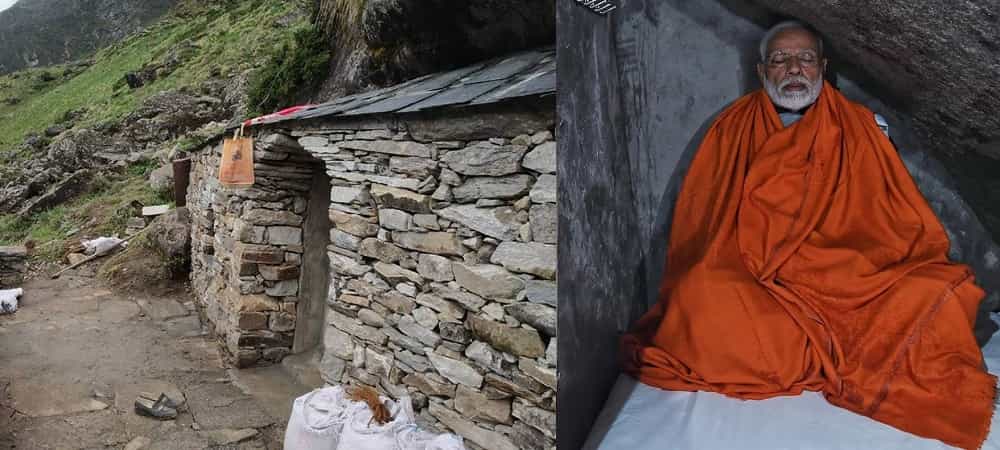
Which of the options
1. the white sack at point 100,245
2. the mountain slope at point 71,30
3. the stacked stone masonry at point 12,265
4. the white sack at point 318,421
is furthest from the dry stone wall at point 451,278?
the mountain slope at point 71,30

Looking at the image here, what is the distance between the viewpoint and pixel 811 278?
231 centimetres

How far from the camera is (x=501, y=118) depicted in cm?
232

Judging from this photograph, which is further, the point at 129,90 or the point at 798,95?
the point at 129,90

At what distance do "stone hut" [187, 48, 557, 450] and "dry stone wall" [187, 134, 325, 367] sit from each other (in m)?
0.28

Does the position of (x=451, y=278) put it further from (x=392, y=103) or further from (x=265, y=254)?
(x=265, y=254)

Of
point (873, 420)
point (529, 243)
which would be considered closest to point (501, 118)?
point (529, 243)

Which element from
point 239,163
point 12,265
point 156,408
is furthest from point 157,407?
point 12,265

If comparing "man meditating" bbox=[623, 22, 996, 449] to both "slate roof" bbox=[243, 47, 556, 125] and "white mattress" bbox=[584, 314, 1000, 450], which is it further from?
"slate roof" bbox=[243, 47, 556, 125]

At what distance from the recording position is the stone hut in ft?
7.42

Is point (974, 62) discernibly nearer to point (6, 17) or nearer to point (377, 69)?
point (377, 69)

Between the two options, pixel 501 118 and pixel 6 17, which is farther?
pixel 6 17

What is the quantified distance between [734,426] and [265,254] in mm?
4124

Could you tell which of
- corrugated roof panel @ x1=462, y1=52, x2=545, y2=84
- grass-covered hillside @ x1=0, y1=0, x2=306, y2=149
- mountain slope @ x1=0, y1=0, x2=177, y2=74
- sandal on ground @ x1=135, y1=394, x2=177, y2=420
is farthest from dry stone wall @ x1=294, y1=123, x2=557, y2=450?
mountain slope @ x1=0, y1=0, x2=177, y2=74

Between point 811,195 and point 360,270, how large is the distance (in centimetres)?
248
